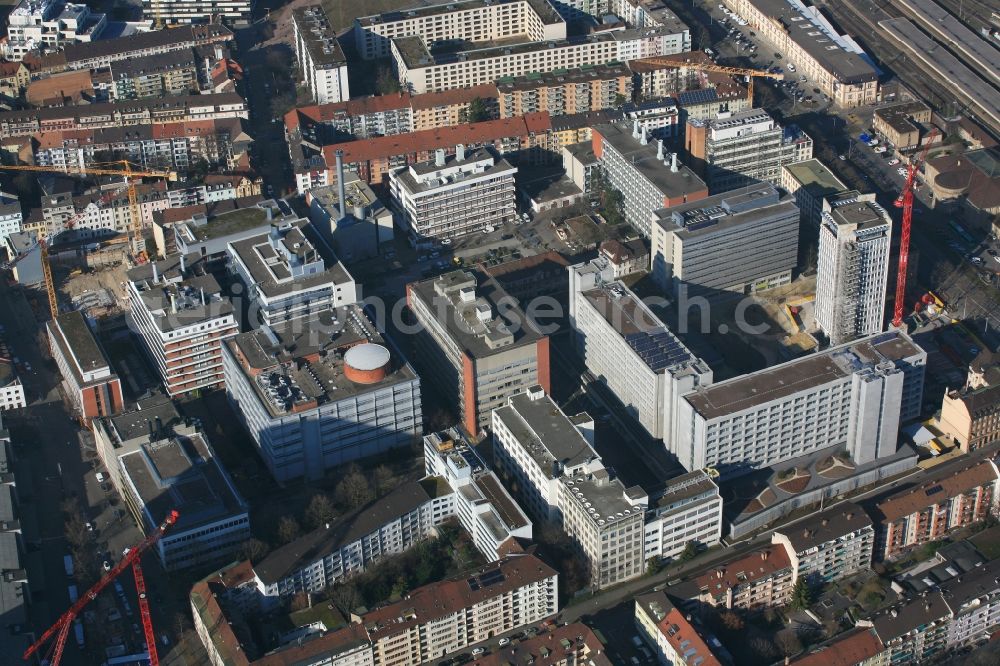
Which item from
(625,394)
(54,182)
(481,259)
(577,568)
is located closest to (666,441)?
(625,394)

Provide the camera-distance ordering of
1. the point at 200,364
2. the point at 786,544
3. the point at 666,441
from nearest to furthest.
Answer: the point at 786,544, the point at 666,441, the point at 200,364

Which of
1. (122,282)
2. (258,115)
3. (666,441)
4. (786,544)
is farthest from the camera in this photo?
(258,115)

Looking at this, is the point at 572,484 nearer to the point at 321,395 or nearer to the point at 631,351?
the point at 631,351

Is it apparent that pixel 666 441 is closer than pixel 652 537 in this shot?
No

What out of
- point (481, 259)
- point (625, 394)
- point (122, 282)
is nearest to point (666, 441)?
point (625, 394)

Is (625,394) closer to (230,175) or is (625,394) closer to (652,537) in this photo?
(652,537)

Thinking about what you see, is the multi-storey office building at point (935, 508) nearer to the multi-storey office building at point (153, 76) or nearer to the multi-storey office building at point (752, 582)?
the multi-storey office building at point (752, 582)
